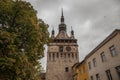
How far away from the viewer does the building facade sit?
15.0 meters

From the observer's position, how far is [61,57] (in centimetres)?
4144

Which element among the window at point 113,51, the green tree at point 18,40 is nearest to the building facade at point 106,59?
the window at point 113,51

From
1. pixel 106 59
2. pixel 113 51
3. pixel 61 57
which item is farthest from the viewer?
pixel 61 57

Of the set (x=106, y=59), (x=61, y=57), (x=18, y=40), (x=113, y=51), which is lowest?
(x=106, y=59)

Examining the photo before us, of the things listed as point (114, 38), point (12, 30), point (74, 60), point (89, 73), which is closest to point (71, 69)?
point (74, 60)

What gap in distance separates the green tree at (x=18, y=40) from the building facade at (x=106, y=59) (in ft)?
29.1

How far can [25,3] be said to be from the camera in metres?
11.9

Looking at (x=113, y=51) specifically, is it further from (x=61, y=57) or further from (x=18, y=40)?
(x=61, y=57)

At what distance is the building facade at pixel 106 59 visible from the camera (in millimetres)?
15047

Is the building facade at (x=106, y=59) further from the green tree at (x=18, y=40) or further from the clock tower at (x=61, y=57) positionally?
the clock tower at (x=61, y=57)

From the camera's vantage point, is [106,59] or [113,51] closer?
[113,51]

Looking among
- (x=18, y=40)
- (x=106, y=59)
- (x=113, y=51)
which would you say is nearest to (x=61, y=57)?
(x=106, y=59)

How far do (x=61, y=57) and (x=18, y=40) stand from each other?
3138 cm

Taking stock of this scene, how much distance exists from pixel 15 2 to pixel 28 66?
5666mm
